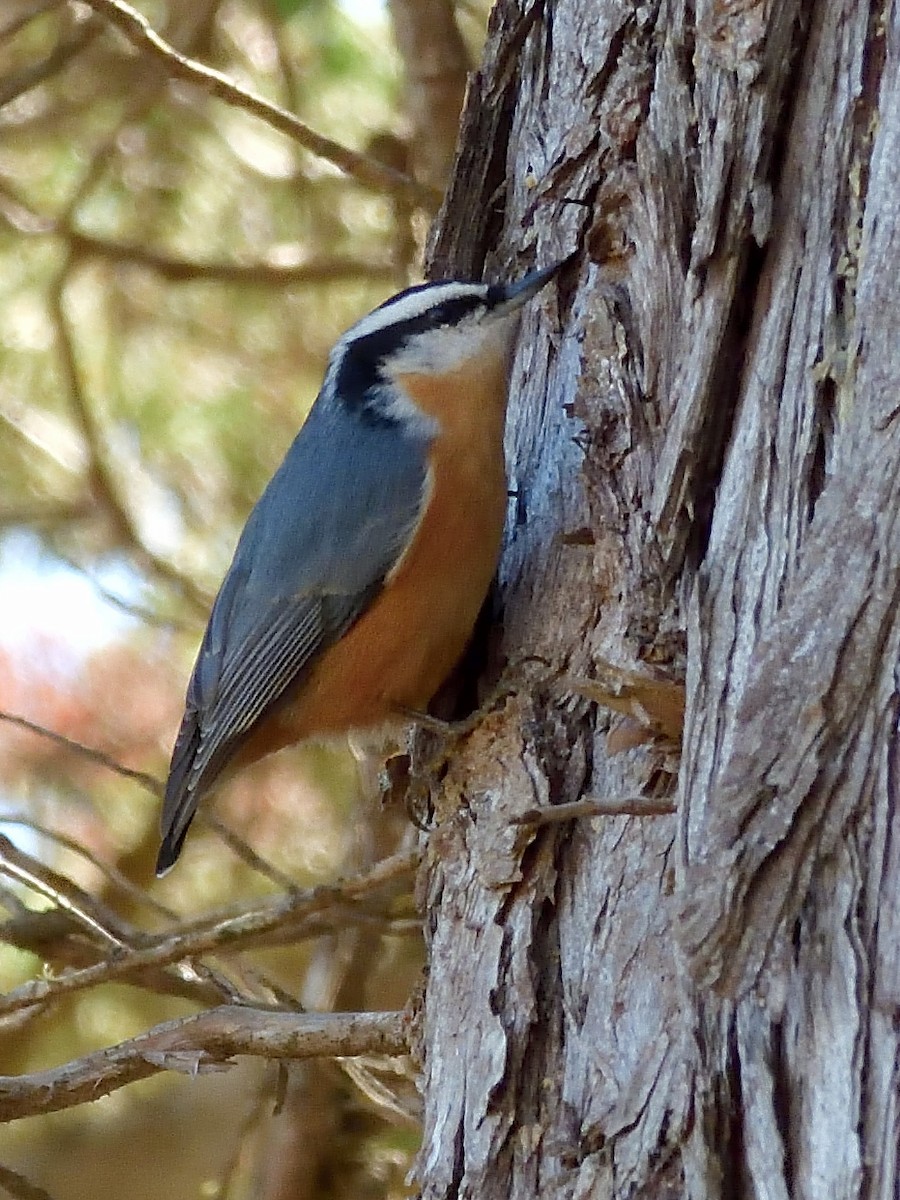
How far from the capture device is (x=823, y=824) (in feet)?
4.89

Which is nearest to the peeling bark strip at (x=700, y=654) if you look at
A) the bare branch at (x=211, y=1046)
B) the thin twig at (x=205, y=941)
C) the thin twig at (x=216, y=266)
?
the bare branch at (x=211, y=1046)

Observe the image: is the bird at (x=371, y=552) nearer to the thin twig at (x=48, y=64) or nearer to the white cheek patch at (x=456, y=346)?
→ the white cheek patch at (x=456, y=346)

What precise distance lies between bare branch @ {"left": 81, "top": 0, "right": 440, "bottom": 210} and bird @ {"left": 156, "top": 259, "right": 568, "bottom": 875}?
0.44 metres

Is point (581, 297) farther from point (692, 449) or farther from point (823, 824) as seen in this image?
point (823, 824)

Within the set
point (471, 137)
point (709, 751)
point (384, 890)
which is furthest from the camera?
point (384, 890)

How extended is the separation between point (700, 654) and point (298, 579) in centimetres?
109

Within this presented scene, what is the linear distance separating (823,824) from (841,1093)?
0.76 ft

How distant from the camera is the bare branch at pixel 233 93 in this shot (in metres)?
2.92

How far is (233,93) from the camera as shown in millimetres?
2922

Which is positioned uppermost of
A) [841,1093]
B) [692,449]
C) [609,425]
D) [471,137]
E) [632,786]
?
[471,137]

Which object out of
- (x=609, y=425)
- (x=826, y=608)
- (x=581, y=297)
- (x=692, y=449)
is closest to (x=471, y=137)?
(x=581, y=297)

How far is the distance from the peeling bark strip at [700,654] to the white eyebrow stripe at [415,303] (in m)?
0.14

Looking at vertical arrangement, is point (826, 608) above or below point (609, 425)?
below

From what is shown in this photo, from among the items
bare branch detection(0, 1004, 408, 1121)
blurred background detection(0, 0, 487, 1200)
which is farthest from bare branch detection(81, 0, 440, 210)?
bare branch detection(0, 1004, 408, 1121)
